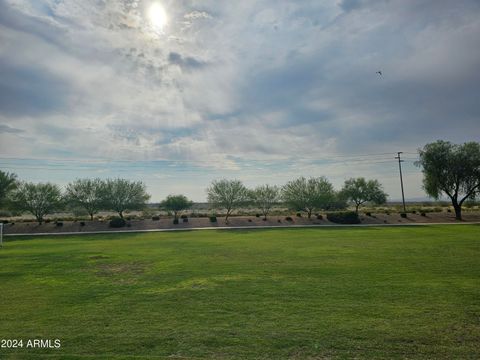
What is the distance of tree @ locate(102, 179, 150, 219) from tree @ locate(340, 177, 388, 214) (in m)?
41.2

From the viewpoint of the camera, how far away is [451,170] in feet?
159

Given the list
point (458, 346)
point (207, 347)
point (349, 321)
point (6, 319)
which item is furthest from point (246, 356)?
point (6, 319)

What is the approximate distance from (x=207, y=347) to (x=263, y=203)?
5594 centimetres

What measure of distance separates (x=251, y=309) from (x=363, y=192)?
5816 centimetres

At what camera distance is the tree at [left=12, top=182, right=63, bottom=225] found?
52.4m

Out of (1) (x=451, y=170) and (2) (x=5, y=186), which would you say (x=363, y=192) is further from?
(2) (x=5, y=186)

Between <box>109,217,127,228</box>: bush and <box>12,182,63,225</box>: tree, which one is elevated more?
<box>12,182,63,225</box>: tree

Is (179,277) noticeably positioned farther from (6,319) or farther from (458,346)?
(458,346)

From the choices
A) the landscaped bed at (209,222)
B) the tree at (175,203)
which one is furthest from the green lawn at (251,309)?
the tree at (175,203)

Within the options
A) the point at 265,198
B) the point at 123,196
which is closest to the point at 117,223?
the point at 123,196

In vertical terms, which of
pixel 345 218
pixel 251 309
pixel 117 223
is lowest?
pixel 345 218

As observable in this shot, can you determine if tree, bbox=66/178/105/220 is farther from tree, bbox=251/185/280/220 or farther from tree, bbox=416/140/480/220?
tree, bbox=416/140/480/220

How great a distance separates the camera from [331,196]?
58219 millimetres

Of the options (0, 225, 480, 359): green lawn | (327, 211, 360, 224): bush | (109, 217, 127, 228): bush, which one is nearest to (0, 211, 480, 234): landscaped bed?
(109, 217, 127, 228): bush
